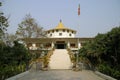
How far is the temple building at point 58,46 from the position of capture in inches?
941

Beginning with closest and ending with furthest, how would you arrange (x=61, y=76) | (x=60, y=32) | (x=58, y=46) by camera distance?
(x=61, y=76) → (x=58, y=46) → (x=60, y=32)

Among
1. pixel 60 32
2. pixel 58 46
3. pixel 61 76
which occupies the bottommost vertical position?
pixel 61 76

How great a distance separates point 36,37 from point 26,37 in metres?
2.01

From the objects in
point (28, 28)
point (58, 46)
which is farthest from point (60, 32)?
point (28, 28)

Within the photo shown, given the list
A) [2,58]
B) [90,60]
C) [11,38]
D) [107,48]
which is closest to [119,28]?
[107,48]

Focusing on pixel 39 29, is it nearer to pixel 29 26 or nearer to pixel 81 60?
pixel 29 26

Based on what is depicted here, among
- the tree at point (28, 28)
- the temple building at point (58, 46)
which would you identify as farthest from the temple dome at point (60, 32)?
the tree at point (28, 28)

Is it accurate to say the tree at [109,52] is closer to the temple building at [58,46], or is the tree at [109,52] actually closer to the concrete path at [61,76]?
the concrete path at [61,76]

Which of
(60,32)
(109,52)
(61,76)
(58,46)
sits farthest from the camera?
(60,32)

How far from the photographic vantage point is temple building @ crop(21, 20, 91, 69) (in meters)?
23.9

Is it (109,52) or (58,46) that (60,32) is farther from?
(109,52)

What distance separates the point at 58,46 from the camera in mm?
49844

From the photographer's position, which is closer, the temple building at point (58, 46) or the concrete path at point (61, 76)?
the concrete path at point (61, 76)

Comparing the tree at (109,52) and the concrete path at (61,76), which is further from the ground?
the tree at (109,52)
